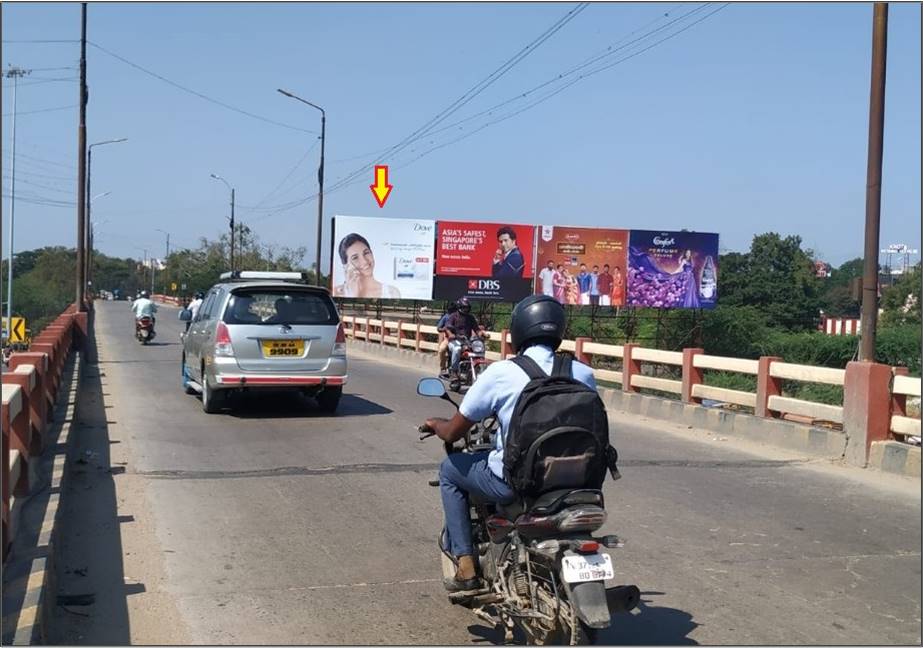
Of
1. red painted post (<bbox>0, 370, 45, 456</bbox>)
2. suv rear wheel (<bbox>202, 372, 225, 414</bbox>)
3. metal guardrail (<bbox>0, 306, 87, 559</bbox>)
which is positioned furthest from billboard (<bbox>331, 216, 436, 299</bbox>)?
red painted post (<bbox>0, 370, 45, 456</bbox>)

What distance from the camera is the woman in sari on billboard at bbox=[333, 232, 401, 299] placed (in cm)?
3189

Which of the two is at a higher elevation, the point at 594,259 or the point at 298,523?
the point at 594,259

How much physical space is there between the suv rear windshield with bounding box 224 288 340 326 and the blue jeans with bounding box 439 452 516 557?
8158 millimetres

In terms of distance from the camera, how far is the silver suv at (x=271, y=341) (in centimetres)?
1241

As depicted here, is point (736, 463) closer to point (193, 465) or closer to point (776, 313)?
point (193, 465)

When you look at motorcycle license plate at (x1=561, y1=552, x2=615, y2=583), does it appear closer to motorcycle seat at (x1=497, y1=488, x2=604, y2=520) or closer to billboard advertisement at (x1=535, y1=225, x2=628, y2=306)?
motorcycle seat at (x1=497, y1=488, x2=604, y2=520)

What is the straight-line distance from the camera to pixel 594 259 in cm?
3366

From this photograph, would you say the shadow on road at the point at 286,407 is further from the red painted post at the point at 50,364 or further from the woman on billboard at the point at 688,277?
the woman on billboard at the point at 688,277

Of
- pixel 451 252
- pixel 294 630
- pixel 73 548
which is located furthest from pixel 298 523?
pixel 451 252

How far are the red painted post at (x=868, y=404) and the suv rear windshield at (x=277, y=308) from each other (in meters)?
6.52

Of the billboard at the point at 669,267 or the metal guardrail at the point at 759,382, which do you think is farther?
the billboard at the point at 669,267

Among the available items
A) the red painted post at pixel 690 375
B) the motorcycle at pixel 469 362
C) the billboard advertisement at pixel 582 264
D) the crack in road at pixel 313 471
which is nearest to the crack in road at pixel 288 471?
the crack in road at pixel 313 471

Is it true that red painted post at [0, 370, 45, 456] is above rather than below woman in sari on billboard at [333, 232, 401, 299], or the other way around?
below

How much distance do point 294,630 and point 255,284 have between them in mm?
8312
